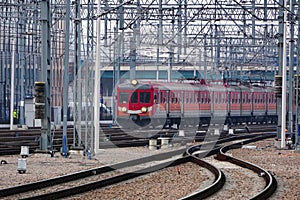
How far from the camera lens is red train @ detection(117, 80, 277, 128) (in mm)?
37312

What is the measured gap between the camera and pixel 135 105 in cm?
3734

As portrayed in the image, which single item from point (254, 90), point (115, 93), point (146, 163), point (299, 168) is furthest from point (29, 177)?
point (254, 90)

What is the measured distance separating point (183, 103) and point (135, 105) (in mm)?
3273

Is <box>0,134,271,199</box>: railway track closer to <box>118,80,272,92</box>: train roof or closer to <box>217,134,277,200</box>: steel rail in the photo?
<box>217,134,277,200</box>: steel rail

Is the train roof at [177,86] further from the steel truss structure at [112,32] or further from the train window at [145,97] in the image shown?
the steel truss structure at [112,32]

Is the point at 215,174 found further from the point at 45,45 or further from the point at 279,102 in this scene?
the point at 279,102

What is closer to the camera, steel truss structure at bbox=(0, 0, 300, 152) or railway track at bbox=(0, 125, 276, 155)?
steel truss structure at bbox=(0, 0, 300, 152)

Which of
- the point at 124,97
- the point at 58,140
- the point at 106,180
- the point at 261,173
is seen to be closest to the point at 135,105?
the point at 124,97

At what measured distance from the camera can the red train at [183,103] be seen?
37.3 meters

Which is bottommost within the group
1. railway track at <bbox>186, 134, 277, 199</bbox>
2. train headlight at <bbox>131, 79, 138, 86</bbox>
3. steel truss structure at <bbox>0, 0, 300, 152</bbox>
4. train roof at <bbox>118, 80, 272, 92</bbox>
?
railway track at <bbox>186, 134, 277, 199</bbox>

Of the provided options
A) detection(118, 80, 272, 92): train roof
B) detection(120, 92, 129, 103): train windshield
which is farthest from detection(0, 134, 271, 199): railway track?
detection(120, 92, 129, 103): train windshield

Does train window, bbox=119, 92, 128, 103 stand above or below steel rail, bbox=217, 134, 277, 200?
above

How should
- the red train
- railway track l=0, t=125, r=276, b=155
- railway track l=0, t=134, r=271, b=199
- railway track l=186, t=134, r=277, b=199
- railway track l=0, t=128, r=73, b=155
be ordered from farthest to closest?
the red train
railway track l=0, t=125, r=276, b=155
railway track l=0, t=128, r=73, b=155
railway track l=186, t=134, r=277, b=199
railway track l=0, t=134, r=271, b=199

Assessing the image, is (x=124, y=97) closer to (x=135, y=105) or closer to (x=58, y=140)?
(x=135, y=105)
